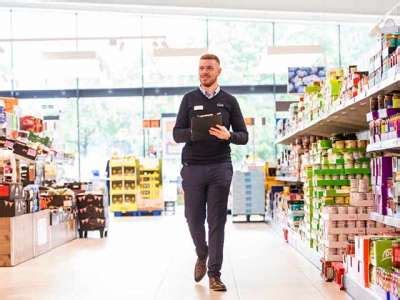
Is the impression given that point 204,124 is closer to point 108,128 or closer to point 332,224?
point 332,224

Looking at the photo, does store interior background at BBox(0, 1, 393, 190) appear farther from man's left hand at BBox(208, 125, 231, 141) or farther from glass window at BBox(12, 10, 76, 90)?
man's left hand at BBox(208, 125, 231, 141)

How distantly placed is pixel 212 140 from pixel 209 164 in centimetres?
17

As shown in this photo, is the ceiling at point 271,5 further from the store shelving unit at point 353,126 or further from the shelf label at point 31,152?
the shelf label at point 31,152

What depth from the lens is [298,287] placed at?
15.6 feet

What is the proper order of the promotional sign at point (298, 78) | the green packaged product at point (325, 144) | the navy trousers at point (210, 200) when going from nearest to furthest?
the navy trousers at point (210, 200)
the green packaged product at point (325, 144)
the promotional sign at point (298, 78)

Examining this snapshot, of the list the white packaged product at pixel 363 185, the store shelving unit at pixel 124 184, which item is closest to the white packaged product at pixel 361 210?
the white packaged product at pixel 363 185

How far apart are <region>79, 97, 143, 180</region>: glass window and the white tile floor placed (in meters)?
9.77

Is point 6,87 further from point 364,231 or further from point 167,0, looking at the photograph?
point 364,231

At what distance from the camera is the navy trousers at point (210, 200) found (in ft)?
15.2

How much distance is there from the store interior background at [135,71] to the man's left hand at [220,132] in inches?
518

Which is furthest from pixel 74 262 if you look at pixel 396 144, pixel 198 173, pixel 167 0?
pixel 167 0

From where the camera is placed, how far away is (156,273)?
18.3 feet

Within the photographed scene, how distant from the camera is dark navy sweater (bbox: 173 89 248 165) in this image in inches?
185

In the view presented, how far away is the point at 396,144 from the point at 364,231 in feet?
6.00
